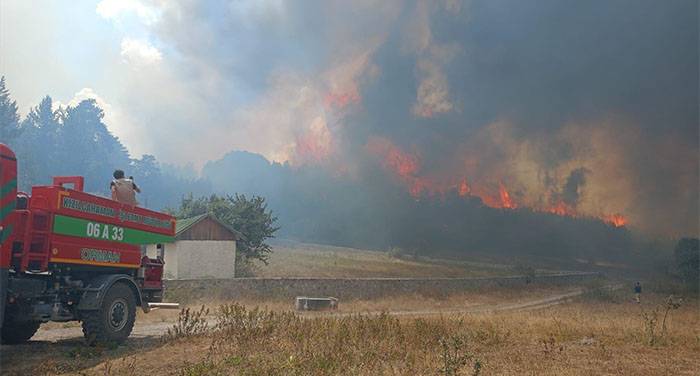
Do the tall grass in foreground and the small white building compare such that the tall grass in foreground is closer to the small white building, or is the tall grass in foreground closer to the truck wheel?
the truck wheel

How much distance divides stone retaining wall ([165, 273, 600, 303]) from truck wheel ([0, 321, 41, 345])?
13732 mm

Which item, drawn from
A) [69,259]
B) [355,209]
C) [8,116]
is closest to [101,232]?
[69,259]

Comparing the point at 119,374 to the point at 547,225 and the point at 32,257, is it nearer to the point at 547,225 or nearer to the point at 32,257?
the point at 32,257

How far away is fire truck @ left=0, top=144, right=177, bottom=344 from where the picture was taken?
8.77 metres

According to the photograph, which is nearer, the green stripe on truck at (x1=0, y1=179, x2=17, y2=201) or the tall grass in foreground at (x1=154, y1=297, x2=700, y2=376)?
the tall grass in foreground at (x1=154, y1=297, x2=700, y2=376)

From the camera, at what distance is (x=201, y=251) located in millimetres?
31156

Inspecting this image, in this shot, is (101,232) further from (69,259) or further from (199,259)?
(199,259)

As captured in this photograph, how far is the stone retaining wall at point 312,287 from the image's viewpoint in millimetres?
25250

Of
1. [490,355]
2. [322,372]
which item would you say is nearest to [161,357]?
[322,372]

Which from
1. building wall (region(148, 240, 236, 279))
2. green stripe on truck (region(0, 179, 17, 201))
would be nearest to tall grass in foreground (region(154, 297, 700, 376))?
green stripe on truck (region(0, 179, 17, 201))

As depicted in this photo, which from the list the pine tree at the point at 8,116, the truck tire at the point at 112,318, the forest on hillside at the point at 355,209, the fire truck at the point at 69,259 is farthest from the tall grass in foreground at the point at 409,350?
the pine tree at the point at 8,116

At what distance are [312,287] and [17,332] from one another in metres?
19.5

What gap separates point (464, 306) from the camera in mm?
30672

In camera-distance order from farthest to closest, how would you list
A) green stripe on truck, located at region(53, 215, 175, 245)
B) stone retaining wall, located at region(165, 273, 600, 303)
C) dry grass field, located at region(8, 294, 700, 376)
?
1. stone retaining wall, located at region(165, 273, 600, 303)
2. green stripe on truck, located at region(53, 215, 175, 245)
3. dry grass field, located at region(8, 294, 700, 376)
